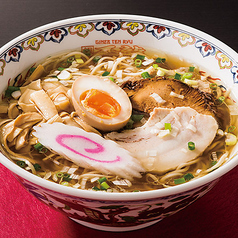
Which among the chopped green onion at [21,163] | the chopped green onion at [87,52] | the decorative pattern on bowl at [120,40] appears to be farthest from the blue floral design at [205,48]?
the chopped green onion at [21,163]

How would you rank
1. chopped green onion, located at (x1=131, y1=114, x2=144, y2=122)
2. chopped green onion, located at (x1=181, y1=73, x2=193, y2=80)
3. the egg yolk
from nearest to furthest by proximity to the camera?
the egg yolk
chopped green onion, located at (x1=131, y1=114, x2=144, y2=122)
chopped green onion, located at (x1=181, y1=73, x2=193, y2=80)

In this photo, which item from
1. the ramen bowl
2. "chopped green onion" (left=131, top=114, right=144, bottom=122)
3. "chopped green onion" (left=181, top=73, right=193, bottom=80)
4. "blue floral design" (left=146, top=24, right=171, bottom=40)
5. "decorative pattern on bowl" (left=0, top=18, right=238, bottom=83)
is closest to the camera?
the ramen bowl

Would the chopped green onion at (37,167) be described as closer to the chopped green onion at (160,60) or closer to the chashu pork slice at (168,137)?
the chashu pork slice at (168,137)

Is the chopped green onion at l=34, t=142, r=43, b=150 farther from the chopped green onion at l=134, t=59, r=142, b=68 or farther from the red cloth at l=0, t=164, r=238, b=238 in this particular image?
the chopped green onion at l=134, t=59, r=142, b=68

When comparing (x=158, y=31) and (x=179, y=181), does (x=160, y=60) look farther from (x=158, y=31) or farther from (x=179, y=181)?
(x=179, y=181)

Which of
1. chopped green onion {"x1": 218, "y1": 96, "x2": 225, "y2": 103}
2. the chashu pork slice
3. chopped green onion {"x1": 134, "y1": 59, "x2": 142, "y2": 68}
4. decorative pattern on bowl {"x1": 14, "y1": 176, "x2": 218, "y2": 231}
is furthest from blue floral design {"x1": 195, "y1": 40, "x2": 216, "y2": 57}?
decorative pattern on bowl {"x1": 14, "y1": 176, "x2": 218, "y2": 231}

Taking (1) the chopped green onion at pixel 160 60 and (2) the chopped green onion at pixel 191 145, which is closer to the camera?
(2) the chopped green onion at pixel 191 145


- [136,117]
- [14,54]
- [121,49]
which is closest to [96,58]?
[121,49]

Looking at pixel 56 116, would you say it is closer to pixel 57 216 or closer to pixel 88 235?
pixel 57 216
